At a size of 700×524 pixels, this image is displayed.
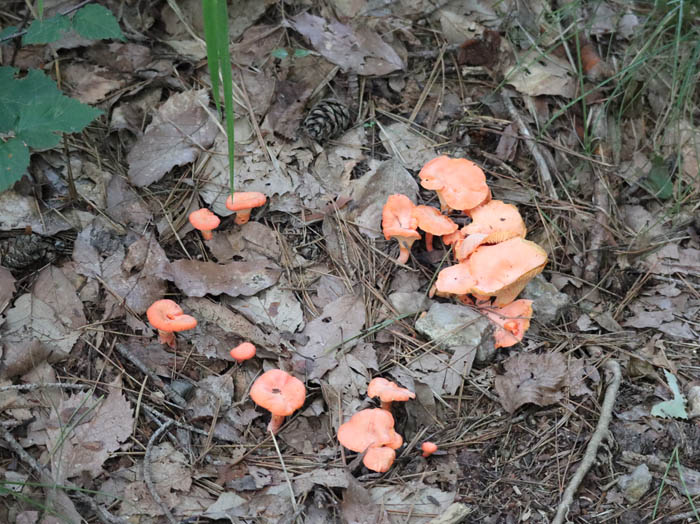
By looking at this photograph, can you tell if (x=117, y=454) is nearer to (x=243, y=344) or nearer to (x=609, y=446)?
(x=243, y=344)

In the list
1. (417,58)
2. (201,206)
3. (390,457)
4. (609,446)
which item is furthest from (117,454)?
(417,58)

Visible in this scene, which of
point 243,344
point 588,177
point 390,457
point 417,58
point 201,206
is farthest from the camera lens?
point 417,58

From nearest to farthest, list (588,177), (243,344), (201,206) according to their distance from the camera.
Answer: (243,344)
(201,206)
(588,177)

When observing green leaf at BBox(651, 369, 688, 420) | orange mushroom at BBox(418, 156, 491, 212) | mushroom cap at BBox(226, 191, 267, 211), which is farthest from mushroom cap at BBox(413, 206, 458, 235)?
green leaf at BBox(651, 369, 688, 420)

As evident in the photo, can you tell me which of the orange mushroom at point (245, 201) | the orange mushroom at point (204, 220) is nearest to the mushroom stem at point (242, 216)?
the orange mushroom at point (245, 201)

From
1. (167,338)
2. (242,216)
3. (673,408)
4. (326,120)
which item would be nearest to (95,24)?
(242,216)

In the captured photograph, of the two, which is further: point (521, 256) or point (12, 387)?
point (521, 256)
